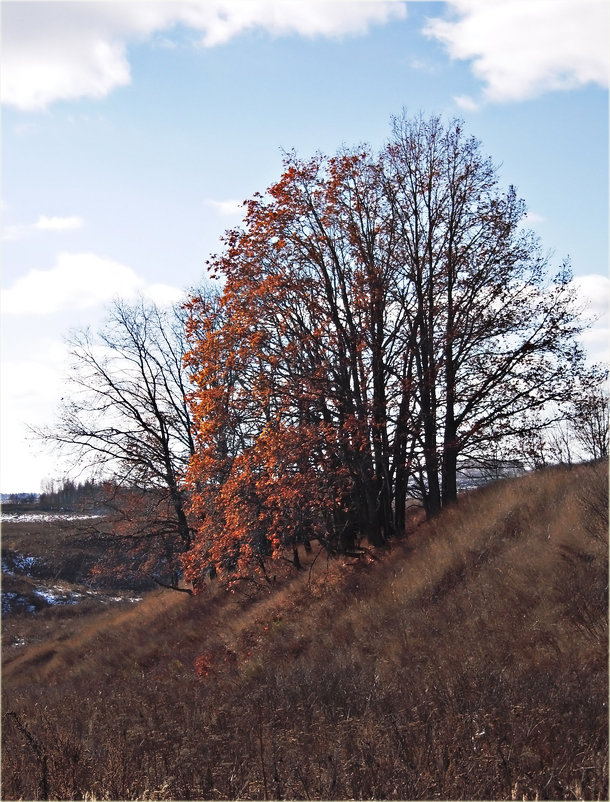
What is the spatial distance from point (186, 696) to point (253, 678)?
2105 mm

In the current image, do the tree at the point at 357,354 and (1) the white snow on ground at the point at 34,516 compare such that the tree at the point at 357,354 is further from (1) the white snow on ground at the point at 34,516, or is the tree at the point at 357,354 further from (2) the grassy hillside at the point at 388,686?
(1) the white snow on ground at the point at 34,516

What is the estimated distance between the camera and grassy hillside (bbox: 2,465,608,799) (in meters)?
7.01

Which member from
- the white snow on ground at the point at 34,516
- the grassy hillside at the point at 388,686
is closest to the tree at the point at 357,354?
the grassy hillside at the point at 388,686

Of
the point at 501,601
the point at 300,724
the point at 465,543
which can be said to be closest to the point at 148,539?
the point at 465,543

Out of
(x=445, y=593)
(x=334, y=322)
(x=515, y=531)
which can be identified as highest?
(x=334, y=322)

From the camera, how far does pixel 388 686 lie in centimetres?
1075

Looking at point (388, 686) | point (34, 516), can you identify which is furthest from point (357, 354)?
point (34, 516)

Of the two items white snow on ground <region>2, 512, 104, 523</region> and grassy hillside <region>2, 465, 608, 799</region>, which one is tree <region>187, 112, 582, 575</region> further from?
white snow on ground <region>2, 512, 104, 523</region>

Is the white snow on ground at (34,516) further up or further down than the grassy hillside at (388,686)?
further up

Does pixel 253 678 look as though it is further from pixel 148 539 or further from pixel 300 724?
pixel 148 539

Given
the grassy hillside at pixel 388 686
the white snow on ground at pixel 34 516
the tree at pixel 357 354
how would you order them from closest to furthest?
the grassy hillside at pixel 388 686 → the tree at pixel 357 354 → the white snow on ground at pixel 34 516

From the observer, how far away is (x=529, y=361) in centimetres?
2077

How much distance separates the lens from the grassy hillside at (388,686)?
7.01m

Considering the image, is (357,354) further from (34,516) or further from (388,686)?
(34,516)
